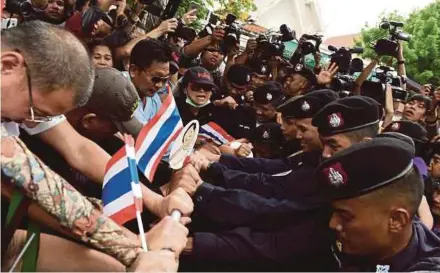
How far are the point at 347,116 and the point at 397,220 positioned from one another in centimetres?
87

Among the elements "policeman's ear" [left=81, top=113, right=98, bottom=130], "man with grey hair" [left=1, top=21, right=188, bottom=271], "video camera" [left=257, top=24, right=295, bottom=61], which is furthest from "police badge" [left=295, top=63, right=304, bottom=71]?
"man with grey hair" [left=1, top=21, right=188, bottom=271]

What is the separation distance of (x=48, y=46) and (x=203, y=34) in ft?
15.9

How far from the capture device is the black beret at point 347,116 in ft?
8.81

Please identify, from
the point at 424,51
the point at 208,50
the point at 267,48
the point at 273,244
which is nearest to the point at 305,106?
the point at 273,244

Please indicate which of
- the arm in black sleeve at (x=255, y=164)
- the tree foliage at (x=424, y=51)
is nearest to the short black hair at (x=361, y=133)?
the arm in black sleeve at (x=255, y=164)

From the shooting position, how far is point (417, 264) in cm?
190

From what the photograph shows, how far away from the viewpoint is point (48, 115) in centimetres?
166

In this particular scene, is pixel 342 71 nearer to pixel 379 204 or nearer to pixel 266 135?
pixel 266 135

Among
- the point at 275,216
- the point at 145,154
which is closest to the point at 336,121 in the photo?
the point at 275,216

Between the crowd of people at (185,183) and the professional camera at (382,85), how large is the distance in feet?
6.77

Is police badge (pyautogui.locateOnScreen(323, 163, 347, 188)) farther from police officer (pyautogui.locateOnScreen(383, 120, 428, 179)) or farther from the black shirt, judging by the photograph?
police officer (pyautogui.locateOnScreen(383, 120, 428, 179))

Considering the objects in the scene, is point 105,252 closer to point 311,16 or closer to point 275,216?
point 275,216

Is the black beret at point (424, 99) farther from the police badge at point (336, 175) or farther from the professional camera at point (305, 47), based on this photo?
the police badge at point (336, 175)

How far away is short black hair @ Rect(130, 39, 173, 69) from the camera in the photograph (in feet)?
12.4
